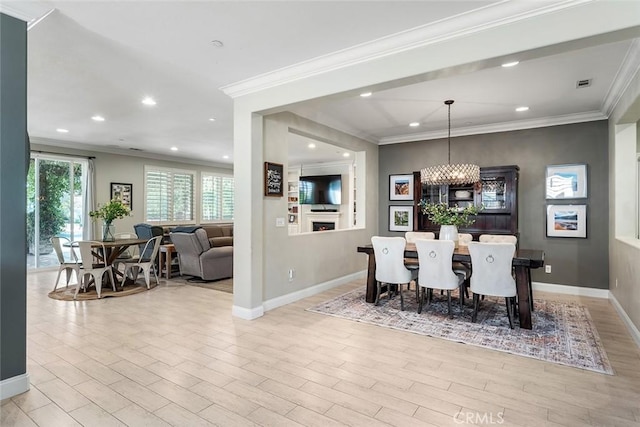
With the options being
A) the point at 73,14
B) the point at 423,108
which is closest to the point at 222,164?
the point at 423,108

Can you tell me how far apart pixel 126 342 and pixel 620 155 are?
600 centimetres

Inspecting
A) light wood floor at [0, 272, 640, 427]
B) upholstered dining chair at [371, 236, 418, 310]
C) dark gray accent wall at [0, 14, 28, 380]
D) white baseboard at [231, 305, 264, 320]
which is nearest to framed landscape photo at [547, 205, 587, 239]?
light wood floor at [0, 272, 640, 427]

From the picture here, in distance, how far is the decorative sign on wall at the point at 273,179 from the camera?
13.9 feet

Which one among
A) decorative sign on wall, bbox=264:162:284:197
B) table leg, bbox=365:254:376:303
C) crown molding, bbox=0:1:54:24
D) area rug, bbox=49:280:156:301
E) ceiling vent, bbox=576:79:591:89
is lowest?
area rug, bbox=49:280:156:301

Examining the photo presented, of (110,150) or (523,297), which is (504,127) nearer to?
(523,297)

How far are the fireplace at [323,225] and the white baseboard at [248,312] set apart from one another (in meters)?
6.36

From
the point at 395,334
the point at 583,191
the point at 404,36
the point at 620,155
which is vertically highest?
the point at 404,36

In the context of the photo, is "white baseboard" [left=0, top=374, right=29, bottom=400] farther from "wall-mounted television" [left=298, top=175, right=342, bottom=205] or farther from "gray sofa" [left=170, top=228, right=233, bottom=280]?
"wall-mounted television" [left=298, top=175, right=342, bottom=205]

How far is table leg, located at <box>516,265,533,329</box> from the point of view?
356 centimetres

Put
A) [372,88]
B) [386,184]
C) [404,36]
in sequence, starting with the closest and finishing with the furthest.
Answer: [404,36] → [372,88] → [386,184]

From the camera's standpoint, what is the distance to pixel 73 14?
99.8 inches

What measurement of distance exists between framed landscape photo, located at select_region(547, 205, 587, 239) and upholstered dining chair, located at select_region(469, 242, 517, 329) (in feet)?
7.17

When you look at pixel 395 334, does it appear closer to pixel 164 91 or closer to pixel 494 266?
pixel 494 266

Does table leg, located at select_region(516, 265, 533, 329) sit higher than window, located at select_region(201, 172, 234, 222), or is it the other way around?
window, located at select_region(201, 172, 234, 222)
